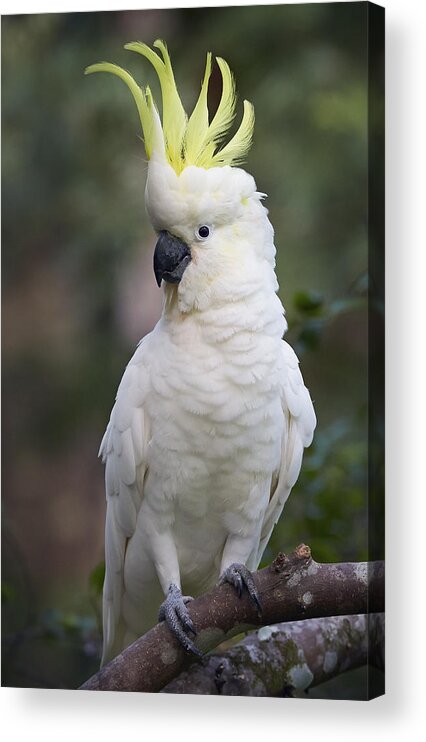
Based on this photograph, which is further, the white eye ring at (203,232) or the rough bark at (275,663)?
the rough bark at (275,663)

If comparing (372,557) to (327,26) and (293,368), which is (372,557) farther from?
(327,26)

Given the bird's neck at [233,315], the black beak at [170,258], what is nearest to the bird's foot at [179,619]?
the bird's neck at [233,315]

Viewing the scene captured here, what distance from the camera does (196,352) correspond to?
10.8 ft

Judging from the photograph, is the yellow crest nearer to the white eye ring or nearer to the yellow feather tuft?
the yellow feather tuft

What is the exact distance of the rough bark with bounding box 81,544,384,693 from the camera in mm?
3211

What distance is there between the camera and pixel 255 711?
3426mm

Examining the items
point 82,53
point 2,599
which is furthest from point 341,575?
point 82,53

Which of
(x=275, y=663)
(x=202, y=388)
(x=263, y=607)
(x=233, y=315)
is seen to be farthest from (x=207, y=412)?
(x=275, y=663)

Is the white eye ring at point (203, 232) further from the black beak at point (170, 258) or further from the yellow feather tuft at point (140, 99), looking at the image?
the yellow feather tuft at point (140, 99)

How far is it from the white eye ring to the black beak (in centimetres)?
4

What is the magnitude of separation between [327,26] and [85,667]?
1849mm

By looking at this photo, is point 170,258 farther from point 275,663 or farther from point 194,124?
point 275,663

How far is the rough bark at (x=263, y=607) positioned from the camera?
321 centimetres

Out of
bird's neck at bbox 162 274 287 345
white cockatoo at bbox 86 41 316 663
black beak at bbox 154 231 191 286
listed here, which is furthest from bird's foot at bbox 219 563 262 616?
black beak at bbox 154 231 191 286
